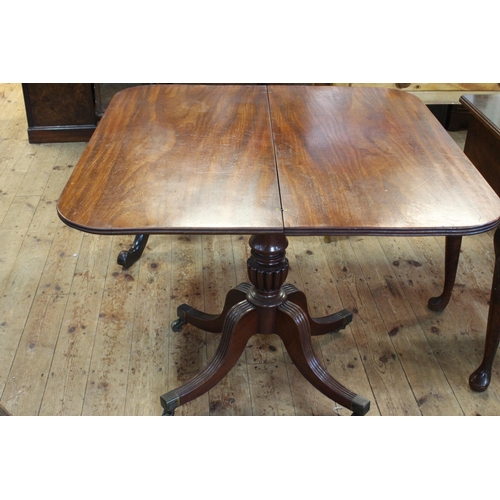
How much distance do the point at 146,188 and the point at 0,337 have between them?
0.92 m

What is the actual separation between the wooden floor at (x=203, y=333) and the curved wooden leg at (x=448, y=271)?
39 millimetres

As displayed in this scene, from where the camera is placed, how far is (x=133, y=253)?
2311 millimetres

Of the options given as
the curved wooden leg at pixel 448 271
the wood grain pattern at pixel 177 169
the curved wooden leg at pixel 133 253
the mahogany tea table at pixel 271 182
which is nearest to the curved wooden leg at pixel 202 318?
the mahogany tea table at pixel 271 182

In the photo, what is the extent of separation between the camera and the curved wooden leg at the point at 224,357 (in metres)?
1.71

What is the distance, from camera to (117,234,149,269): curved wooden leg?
2289 mm

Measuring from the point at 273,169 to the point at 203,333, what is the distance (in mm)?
754

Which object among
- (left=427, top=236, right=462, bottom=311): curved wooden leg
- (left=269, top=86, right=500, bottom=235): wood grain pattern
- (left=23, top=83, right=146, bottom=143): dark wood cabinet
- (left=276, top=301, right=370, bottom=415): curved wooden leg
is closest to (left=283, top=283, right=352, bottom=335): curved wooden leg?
(left=276, top=301, right=370, bottom=415): curved wooden leg

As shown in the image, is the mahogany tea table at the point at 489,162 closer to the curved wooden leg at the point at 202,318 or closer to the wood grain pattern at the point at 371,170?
the wood grain pattern at the point at 371,170

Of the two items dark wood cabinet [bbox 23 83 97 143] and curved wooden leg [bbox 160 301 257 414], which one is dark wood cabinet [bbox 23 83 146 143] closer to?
dark wood cabinet [bbox 23 83 97 143]

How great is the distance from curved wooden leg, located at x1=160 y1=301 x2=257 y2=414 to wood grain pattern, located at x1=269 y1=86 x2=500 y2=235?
0.46 metres

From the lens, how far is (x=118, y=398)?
5.90 ft

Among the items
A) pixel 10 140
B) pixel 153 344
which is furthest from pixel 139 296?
pixel 10 140

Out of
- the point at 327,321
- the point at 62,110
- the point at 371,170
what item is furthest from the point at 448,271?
the point at 62,110

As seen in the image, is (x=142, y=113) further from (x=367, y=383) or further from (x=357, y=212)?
(x=367, y=383)
